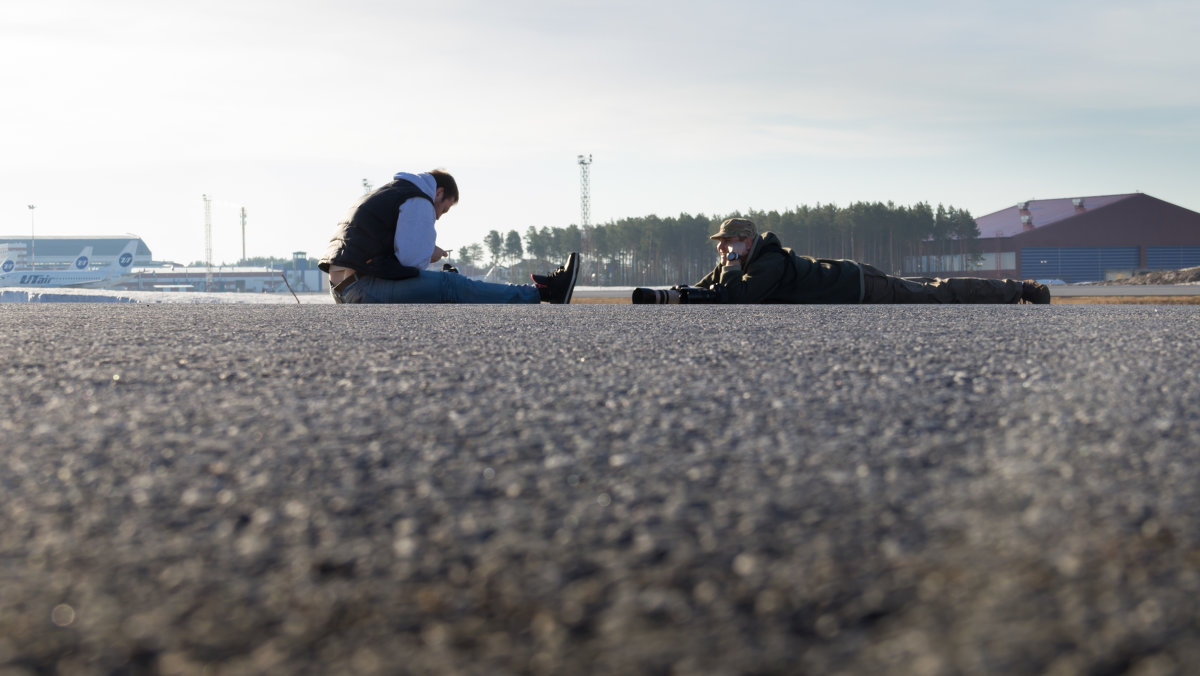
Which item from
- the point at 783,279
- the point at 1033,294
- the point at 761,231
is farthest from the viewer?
the point at 761,231

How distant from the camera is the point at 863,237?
81.9m

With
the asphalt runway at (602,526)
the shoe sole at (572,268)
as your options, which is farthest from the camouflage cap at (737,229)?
the asphalt runway at (602,526)

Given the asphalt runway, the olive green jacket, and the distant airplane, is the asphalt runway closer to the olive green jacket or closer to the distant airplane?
the olive green jacket

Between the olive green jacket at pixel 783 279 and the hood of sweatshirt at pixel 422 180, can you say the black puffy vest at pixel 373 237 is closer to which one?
the hood of sweatshirt at pixel 422 180

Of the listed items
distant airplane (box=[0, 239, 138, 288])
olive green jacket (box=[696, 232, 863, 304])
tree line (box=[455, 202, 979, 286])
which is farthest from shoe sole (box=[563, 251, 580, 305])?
distant airplane (box=[0, 239, 138, 288])

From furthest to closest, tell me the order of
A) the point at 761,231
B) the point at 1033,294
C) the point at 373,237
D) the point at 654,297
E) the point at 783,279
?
the point at 761,231 < the point at 1033,294 < the point at 783,279 < the point at 373,237 < the point at 654,297

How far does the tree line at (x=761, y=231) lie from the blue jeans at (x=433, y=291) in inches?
2497

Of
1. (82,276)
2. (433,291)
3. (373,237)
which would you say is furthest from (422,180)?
(82,276)

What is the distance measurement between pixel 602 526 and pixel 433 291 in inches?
229

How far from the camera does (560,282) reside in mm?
6684

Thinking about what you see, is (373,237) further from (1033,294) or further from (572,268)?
(1033,294)

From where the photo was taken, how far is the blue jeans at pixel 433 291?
6.45 meters

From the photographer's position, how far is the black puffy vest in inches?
250

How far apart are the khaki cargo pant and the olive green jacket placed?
174 millimetres
